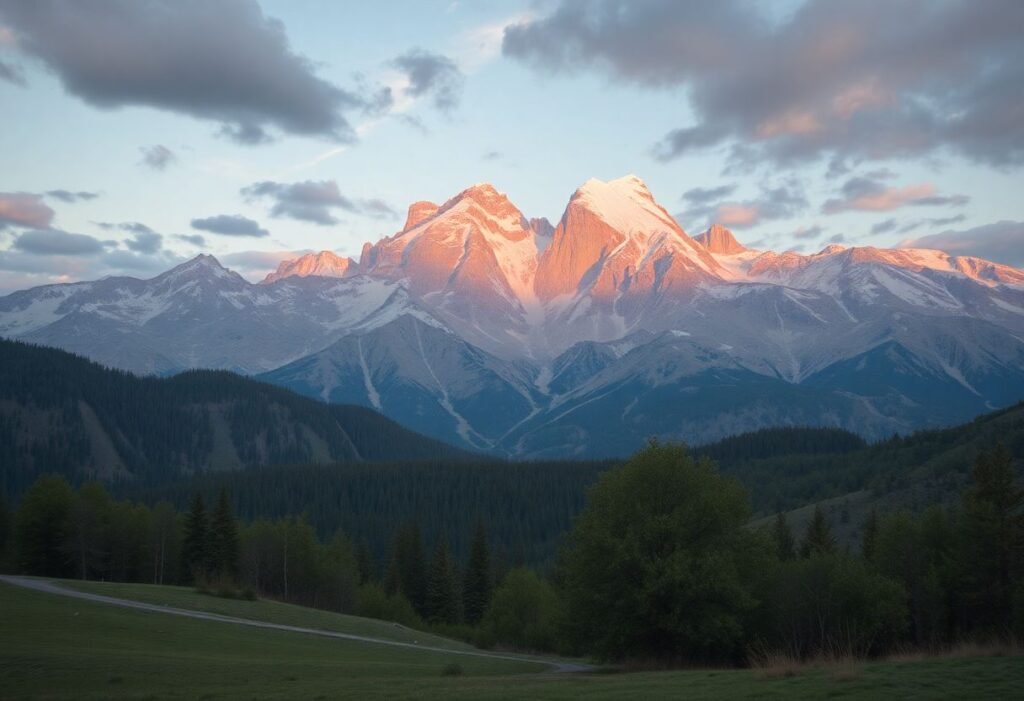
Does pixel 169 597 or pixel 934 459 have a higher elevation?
pixel 934 459

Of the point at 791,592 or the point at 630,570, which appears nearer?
the point at 630,570

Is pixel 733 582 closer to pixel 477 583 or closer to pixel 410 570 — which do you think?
pixel 477 583

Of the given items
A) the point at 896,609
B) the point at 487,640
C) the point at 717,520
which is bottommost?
the point at 487,640

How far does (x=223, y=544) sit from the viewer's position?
87.7 m

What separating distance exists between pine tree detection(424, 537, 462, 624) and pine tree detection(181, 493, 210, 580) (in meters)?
24.9

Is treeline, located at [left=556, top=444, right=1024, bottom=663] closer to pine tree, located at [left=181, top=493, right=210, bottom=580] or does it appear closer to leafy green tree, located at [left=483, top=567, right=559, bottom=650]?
leafy green tree, located at [left=483, top=567, right=559, bottom=650]

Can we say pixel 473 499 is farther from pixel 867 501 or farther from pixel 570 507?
pixel 867 501

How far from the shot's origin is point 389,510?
620 feet

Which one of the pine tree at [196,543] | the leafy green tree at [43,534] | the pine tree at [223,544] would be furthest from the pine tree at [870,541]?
the leafy green tree at [43,534]

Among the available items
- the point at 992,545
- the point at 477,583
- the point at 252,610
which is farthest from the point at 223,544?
the point at 992,545

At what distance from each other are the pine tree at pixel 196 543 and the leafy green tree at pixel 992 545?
63.7 m

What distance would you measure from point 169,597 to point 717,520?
3509cm

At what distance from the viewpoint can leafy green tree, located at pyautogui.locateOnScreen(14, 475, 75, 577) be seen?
3501 inches

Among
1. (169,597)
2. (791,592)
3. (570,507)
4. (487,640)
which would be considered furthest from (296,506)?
(791,592)
